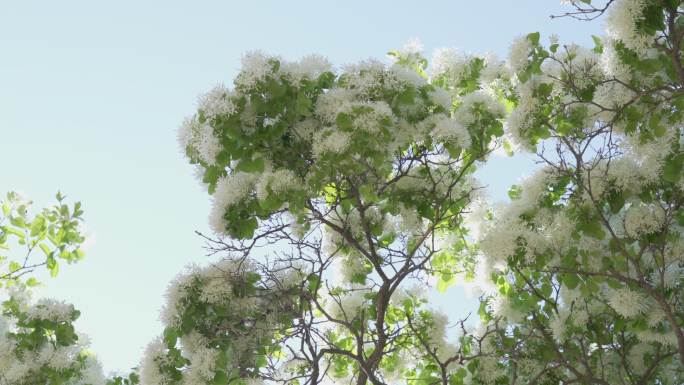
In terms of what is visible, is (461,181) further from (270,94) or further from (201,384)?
(201,384)

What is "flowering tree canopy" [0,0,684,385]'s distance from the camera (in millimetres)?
4230

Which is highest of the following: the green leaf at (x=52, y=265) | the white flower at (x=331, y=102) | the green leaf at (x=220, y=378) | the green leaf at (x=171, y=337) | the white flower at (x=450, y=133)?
the green leaf at (x=52, y=265)

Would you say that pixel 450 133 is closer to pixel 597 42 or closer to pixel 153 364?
pixel 597 42

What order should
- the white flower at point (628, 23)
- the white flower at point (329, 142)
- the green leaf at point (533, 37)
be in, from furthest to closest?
the green leaf at point (533, 37) < the white flower at point (628, 23) < the white flower at point (329, 142)

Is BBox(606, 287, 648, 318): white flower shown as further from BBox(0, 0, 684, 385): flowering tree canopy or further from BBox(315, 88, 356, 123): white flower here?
BBox(315, 88, 356, 123): white flower

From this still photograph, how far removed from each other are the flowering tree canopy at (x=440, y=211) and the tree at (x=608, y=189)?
12mm

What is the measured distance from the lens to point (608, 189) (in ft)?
14.7

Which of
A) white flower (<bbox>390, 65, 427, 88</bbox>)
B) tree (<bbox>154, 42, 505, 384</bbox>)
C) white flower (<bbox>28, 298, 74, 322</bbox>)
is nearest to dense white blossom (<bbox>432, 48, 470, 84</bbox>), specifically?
tree (<bbox>154, 42, 505, 384</bbox>)

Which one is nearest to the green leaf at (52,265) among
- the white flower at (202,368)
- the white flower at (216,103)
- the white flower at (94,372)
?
the white flower at (94,372)

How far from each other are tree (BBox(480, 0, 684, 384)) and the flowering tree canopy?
1 cm

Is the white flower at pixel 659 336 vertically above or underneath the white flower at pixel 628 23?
underneath

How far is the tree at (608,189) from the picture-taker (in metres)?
4.23

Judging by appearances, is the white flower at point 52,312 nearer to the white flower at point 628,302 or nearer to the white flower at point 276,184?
the white flower at point 276,184

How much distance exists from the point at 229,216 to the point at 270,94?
76 cm
